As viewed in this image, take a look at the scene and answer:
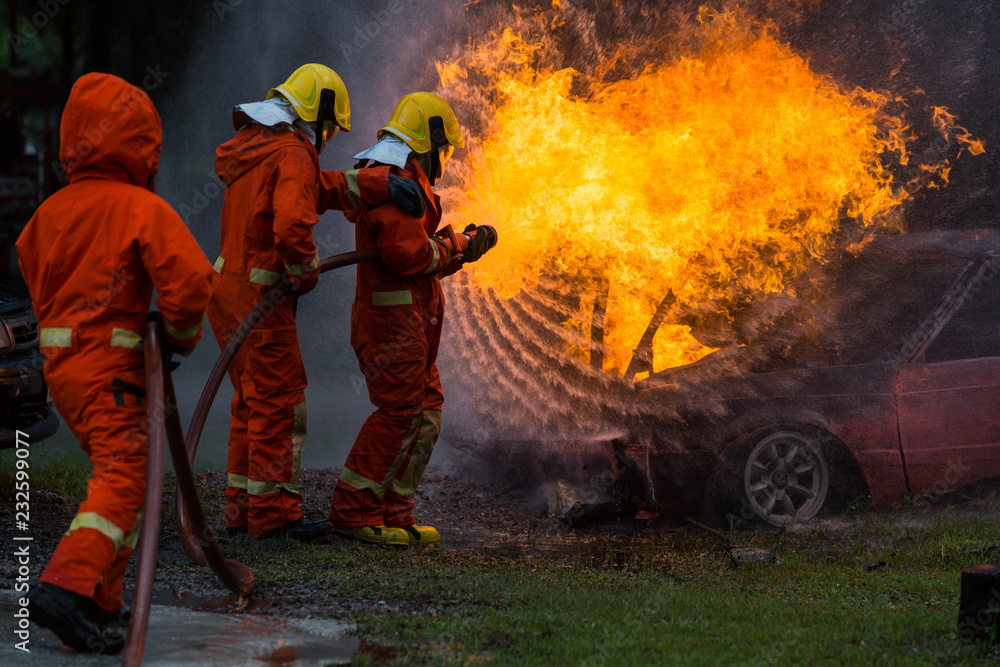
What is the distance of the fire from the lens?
6609 mm

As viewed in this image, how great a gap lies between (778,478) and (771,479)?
49 millimetres

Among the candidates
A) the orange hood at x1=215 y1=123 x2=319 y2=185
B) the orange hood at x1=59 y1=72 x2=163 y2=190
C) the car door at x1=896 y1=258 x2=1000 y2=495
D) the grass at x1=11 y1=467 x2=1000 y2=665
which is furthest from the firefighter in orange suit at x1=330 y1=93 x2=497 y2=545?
the car door at x1=896 y1=258 x2=1000 y2=495

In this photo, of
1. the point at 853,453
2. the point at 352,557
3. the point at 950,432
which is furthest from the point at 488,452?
the point at 950,432

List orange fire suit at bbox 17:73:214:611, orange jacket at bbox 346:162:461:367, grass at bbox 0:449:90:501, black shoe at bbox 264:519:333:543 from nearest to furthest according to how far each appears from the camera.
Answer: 1. orange fire suit at bbox 17:73:214:611
2. black shoe at bbox 264:519:333:543
3. orange jacket at bbox 346:162:461:367
4. grass at bbox 0:449:90:501

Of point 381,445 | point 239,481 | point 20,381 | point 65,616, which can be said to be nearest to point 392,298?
point 381,445

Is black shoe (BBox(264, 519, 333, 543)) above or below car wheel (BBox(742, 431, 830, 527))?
below

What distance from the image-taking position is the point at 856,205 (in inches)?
264

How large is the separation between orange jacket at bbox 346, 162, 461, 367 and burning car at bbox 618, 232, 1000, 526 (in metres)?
1.50

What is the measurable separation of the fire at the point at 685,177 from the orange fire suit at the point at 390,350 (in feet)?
5.92

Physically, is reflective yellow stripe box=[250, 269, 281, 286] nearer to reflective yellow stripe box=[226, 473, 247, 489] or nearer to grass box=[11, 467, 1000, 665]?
reflective yellow stripe box=[226, 473, 247, 489]

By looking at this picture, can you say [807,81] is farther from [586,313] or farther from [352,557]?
[352,557]

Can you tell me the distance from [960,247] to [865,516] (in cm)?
188

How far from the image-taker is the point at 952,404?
5.46m

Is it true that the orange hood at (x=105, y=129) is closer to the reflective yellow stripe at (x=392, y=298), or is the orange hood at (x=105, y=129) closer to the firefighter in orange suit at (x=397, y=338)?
the firefighter in orange suit at (x=397, y=338)
